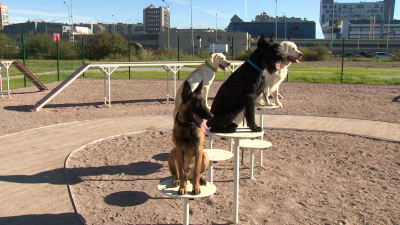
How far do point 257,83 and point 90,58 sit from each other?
33.0 metres

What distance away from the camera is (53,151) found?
22.0ft

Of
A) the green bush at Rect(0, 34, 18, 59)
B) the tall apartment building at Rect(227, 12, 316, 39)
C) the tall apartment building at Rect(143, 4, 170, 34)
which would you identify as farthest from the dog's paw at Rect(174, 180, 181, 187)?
the tall apartment building at Rect(143, 4, 170, 34)

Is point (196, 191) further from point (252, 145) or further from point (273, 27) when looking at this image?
point (273, 27)

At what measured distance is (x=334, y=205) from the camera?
433 centimetres

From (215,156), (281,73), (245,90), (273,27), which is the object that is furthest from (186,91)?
(273,27)

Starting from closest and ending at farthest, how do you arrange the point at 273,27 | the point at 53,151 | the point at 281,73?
1. the point at 281,73
2. the point at 53,151
3. the point at 273,27

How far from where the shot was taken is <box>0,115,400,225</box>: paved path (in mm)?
4215

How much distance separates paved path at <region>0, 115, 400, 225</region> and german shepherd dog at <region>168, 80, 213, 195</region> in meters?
1.57

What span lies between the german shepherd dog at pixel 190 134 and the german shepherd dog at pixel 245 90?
0.67 m

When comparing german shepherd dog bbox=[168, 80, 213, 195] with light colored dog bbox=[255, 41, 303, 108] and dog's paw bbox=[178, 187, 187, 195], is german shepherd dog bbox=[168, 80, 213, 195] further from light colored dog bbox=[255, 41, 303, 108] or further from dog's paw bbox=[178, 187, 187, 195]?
light colored dog bbox=[255, 41, 303, 108]

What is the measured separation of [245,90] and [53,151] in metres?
4.49

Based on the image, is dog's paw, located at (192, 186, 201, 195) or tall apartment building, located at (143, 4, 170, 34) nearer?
dog's paw, located at (192, 186, 201, 195)

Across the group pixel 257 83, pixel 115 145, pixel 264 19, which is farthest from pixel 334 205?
pixel 264 19

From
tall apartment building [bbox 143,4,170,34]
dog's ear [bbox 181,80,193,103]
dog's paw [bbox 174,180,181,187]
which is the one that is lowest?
dog's paw [bbox 174,180,181,187]
